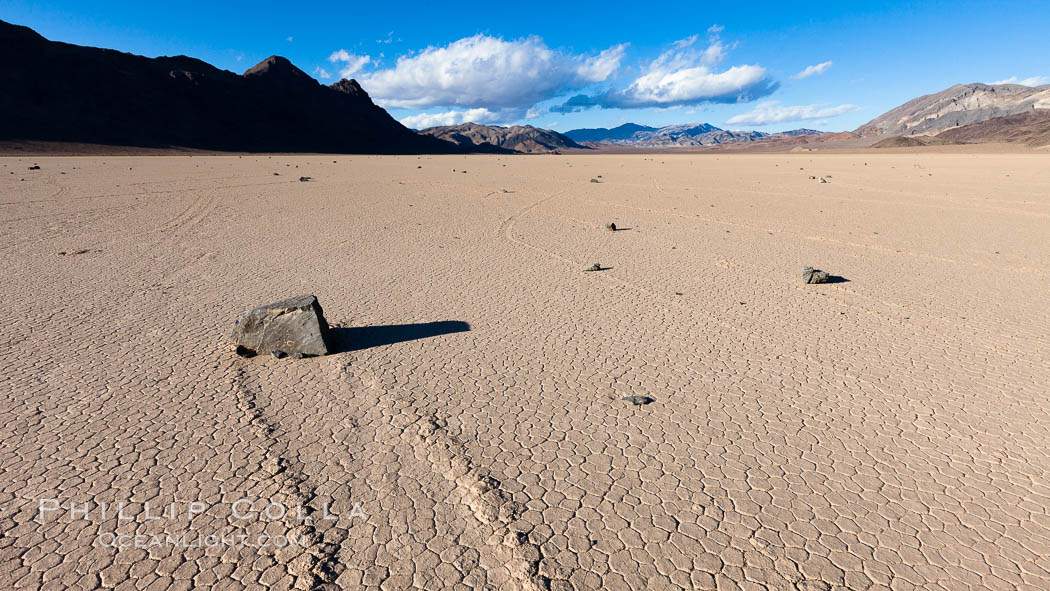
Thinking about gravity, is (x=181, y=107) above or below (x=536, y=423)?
above

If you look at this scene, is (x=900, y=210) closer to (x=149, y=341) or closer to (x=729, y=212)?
(x=729, y=212)

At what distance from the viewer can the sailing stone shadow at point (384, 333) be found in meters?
6.30

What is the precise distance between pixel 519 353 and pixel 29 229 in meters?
12.7

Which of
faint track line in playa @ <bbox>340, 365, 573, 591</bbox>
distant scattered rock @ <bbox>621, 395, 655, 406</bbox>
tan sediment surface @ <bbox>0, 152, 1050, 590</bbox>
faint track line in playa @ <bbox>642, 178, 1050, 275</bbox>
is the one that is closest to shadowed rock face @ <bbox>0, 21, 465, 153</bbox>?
faint track line in playa @ <bbox>642, 178, 1050, 275</bbox>

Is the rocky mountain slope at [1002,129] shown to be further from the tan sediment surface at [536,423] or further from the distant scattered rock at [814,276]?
the tan sediment surface at [536,423]

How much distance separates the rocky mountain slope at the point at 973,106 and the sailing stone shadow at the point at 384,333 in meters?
184

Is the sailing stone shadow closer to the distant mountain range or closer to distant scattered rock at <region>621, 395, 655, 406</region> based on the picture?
distant scattered rock at <region>621, 395, 655, 406</region>

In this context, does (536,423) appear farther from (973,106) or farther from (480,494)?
(973,106)

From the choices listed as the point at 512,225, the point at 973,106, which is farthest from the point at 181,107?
the point at 973,106

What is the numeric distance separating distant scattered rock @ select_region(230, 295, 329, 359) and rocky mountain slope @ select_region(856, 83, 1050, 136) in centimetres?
18553

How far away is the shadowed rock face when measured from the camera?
197 ft

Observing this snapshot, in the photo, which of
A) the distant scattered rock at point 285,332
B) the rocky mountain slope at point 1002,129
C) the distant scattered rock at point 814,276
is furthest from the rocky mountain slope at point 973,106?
the distant scattered rock at point 285,332

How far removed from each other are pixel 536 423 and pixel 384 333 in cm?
274

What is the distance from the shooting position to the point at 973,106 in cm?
17325
